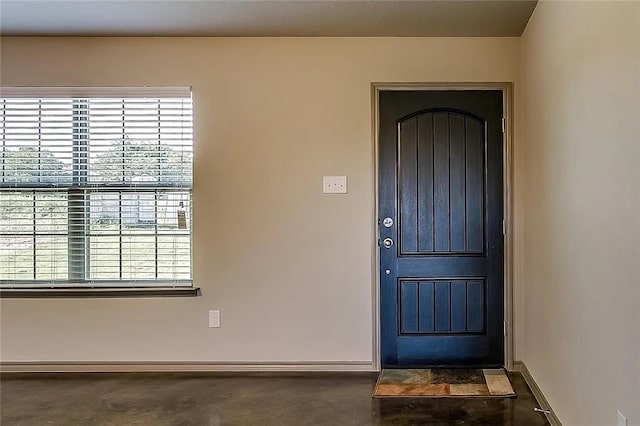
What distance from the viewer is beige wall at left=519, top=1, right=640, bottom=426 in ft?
5.61

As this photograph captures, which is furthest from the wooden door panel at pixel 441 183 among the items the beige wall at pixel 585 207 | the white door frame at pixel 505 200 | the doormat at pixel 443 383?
the doormat at pixel 443 383

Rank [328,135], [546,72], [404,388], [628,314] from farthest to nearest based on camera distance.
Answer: [328,135]
[404,388]
[546,72]
[628,314]

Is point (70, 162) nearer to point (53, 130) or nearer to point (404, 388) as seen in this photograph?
point (53, 130)

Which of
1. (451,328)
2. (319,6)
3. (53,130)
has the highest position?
(319,6)

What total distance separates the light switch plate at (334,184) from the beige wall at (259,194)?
0.04m

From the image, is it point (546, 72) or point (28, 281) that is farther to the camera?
point (28, 281)

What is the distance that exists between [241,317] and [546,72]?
2445 mm

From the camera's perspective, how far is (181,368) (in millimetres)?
3359

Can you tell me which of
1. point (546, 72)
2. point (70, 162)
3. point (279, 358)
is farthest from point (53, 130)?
point (546, 72)

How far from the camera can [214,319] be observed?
337cm

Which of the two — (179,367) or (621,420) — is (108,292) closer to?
(179,367)

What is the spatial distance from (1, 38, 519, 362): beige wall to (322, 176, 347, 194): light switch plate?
4cm

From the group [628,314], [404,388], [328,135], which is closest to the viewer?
[628,314]

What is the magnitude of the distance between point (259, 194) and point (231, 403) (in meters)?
1.35
